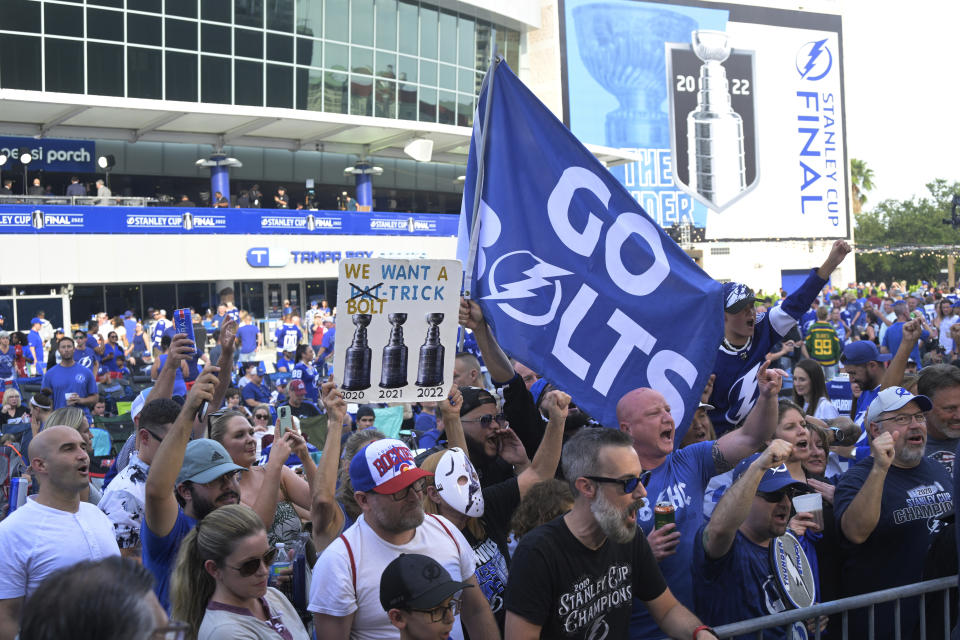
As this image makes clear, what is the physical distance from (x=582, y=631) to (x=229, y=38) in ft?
113

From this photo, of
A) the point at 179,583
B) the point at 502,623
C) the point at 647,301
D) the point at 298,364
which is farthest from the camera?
the point at 298,364

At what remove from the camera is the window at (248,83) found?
113 feet

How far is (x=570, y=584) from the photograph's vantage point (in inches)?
124

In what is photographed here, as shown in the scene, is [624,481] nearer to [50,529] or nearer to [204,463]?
[204,463]

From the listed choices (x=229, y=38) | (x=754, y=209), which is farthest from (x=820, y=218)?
(x=229, y=38)

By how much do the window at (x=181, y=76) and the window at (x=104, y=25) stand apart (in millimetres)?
1755

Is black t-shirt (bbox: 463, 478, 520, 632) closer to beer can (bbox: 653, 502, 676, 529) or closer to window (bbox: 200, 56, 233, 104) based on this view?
beer can (bbox: 653, 502, 676, 529)

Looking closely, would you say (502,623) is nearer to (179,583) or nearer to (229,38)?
(179,583)

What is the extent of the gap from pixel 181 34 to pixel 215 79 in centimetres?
187

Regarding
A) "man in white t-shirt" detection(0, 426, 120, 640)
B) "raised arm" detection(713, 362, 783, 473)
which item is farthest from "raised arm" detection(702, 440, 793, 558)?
"man in white t-shirt" detection(0, 426, 120, 640)

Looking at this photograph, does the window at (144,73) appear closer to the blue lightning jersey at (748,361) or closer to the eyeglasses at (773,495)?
the blue lightning jersey at (748,361)

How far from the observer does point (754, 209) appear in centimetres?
5028

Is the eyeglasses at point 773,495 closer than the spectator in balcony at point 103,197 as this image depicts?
Yes

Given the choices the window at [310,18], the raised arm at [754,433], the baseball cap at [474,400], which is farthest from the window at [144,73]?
the raised arm at [754,433]
